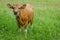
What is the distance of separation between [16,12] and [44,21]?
3020 millimetres

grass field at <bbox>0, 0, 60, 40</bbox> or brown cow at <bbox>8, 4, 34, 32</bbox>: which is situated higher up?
brown cow at <bbox>8, 4, 34, 32</bbox>

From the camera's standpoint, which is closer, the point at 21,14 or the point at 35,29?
the point at 21,14

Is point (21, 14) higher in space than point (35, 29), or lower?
higher

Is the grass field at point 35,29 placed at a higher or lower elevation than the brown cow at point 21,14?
lower

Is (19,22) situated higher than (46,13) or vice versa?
(19,22)

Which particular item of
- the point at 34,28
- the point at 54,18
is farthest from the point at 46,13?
the point at 34,28

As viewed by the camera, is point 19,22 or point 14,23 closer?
point 19,22

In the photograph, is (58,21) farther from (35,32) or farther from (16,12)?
(16,12)

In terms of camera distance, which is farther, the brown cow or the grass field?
the grass field

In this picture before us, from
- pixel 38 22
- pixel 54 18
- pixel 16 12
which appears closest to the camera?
pixel 16 12

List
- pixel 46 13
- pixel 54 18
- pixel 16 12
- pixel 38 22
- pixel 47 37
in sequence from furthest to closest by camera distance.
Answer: pixel 46 13 → pixel 54 18 → pixel 38 22 → pixel 47 37 → pixel 16 12

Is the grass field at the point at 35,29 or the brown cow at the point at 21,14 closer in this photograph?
the brown cow at the point at 21,14

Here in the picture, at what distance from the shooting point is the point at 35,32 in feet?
34.2

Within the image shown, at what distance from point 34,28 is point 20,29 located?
2.45 ft
